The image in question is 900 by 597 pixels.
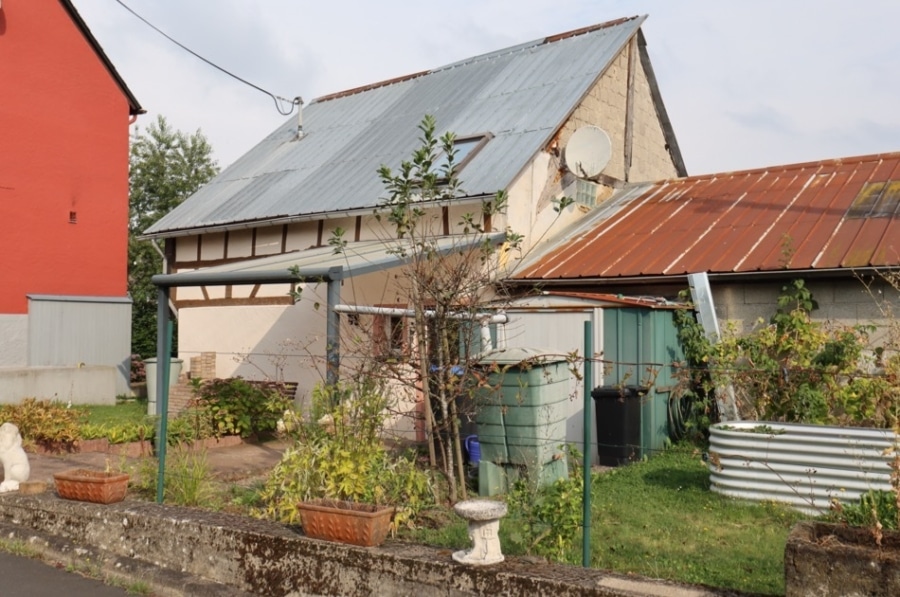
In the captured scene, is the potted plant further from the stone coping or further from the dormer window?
the dormer window

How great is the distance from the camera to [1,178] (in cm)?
1502

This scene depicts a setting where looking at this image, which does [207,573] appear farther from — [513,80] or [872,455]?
[513,80]

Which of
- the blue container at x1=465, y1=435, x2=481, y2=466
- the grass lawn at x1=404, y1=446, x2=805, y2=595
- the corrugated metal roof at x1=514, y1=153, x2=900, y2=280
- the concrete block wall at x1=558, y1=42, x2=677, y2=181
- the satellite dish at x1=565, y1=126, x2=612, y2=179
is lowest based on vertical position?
the grass lawn at x1=404, y1=446, x2=805, y2=595

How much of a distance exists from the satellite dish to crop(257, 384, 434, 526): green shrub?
25.9 ft

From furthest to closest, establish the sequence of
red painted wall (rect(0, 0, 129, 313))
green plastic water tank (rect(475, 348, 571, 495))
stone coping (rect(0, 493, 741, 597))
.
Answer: red painted wall (rect(0, 0, 129, 313))
green plastic water tank (rect(475, 348, 571, 495))
stone coping (rect(0, 493, 741, 597))

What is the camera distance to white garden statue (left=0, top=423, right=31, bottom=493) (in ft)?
21.8

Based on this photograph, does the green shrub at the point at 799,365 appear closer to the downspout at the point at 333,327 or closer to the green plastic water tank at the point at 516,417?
the green plastic water tank at the point at 516,417

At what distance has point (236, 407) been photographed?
34.1 feet

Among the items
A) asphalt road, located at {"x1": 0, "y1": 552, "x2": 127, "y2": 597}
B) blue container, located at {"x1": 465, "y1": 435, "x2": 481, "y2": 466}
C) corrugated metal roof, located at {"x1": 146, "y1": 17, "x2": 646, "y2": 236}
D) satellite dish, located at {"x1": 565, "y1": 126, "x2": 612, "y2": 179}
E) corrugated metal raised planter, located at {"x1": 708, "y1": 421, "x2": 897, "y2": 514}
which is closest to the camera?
asphalt road, located at {"x1": 0, "y1": 552, "x2": 127, "y2": 597}

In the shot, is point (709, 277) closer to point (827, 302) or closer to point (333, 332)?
point (827, 302)

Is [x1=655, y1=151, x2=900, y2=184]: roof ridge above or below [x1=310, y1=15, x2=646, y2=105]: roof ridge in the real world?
below

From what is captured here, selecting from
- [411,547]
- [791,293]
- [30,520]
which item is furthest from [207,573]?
[791,293]

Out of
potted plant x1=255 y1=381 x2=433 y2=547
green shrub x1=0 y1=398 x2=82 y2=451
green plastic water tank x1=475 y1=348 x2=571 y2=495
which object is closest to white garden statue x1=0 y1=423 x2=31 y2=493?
potted plant x1=255 y1=381 x2=433 y2=547

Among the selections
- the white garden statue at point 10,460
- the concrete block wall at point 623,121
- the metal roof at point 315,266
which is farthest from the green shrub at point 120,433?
the concrete block wall at point 623,121
